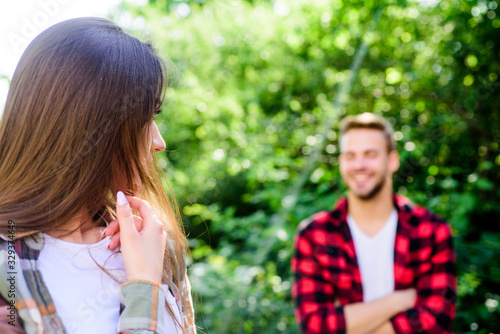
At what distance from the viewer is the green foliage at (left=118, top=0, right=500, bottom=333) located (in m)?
3.49

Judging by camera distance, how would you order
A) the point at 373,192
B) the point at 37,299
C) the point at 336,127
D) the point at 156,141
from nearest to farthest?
1. the point at 37,299
2. the point at 156,141
3. the point at 373,192
4. the point at 336,127

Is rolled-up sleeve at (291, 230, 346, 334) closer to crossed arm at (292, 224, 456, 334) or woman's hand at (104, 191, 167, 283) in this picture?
crossed arm at (292, 224, 456, 334)

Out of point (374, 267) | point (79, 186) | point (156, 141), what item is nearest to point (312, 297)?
point (374, 267)

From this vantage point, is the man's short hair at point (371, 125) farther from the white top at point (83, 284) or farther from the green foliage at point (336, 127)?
the white top at point (83, 284)

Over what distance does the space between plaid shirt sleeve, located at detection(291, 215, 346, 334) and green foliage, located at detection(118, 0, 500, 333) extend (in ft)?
3.54

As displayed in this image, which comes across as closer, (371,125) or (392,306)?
(392,306)

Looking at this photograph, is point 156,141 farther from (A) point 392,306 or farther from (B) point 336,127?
(B) point 336,127

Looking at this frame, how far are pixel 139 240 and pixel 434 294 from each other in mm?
1587

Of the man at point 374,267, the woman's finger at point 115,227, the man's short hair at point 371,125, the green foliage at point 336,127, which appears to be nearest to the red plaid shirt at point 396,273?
the man at point 374,267

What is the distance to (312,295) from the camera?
2162mm

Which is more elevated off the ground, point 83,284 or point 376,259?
point 83,284

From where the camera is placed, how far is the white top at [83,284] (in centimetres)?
89

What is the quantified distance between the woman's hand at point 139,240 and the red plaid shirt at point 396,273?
4.34 feet

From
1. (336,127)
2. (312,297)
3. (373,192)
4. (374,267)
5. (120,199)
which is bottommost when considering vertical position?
(312,297)
